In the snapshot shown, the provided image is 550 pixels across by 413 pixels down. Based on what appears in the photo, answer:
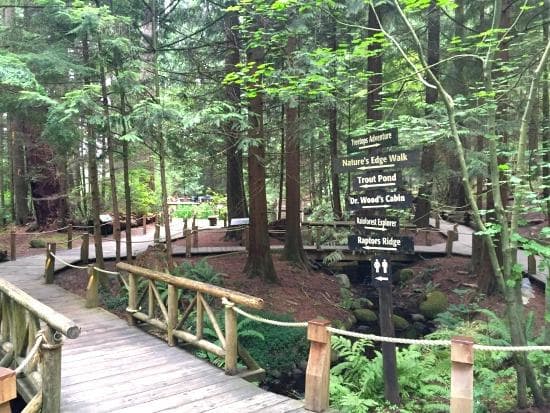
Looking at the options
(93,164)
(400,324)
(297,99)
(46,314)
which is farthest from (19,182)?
(46,314)

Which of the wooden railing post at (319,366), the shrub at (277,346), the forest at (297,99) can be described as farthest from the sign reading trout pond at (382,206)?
the shrub at (277,346)

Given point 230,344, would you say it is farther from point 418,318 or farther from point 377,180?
point 418,318

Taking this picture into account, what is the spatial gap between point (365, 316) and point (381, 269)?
6.87 m

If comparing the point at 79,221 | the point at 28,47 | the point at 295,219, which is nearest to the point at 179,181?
the point at 79,221

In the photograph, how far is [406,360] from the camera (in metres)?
6.26

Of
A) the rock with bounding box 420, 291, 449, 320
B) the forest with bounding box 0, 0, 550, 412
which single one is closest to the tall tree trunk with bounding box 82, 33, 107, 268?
the forest with bounding box 0, 0, 550, 412

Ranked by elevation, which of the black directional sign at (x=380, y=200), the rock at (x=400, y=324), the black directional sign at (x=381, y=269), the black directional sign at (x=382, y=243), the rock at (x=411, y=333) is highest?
the black directional sign at (x=380, y=200)

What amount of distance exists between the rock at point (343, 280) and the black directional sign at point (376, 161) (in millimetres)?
8381

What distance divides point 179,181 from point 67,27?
26026mm

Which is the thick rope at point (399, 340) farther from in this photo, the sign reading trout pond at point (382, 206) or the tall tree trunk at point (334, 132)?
the tall tree trunk at point (334, 132)

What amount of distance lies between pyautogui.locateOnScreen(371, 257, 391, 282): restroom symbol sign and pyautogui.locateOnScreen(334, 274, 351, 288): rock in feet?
27.6

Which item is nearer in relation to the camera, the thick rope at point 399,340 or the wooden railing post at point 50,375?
the thick rope at point 399,340

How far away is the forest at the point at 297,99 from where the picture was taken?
5410 mm

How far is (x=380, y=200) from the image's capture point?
16.7ft
